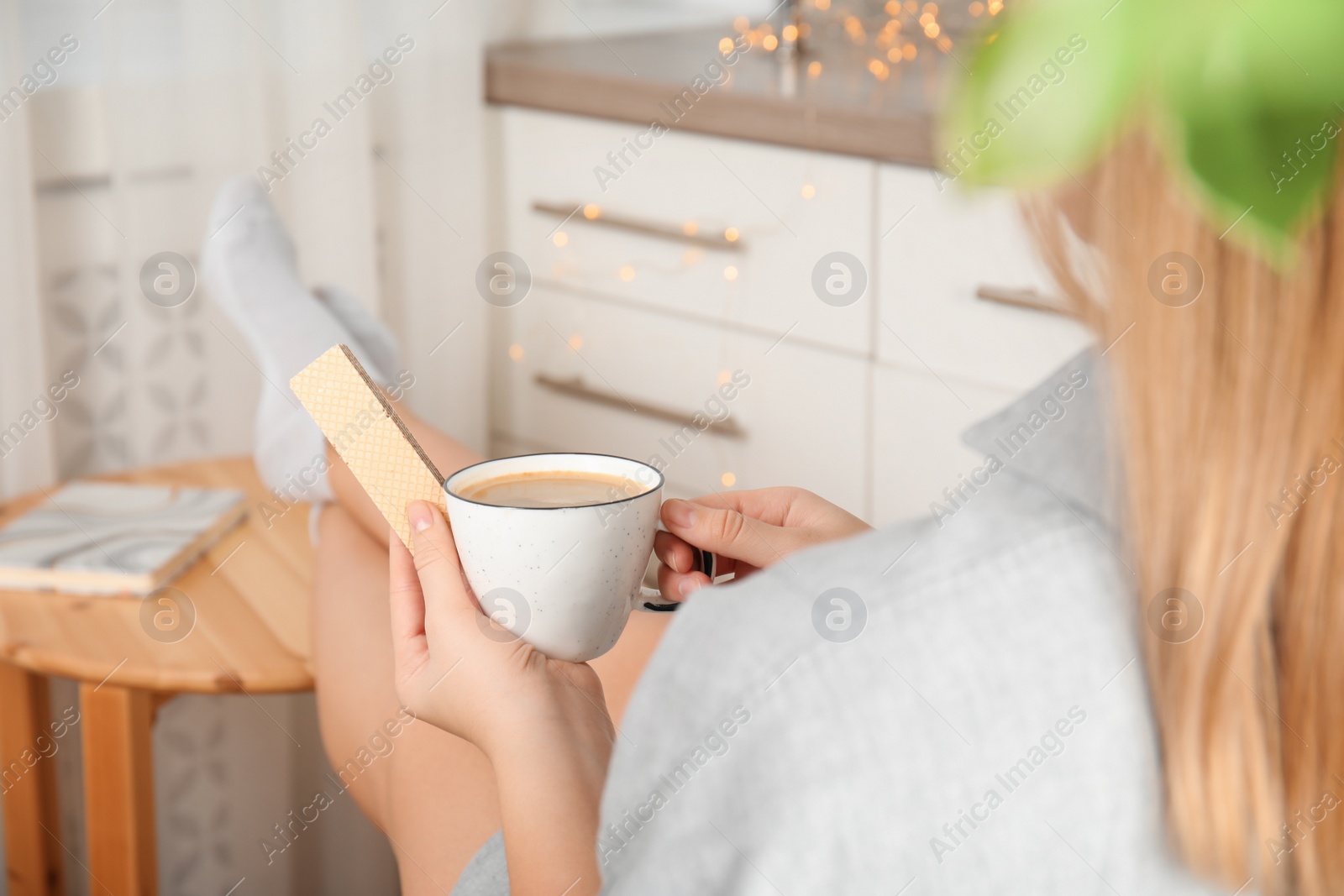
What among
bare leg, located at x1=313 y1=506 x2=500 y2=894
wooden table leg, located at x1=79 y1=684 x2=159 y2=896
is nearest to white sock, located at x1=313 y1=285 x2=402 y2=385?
bare leg, located at x1=313 y1=506 x2=500 y2=894

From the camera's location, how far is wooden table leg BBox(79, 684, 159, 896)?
2.98ft

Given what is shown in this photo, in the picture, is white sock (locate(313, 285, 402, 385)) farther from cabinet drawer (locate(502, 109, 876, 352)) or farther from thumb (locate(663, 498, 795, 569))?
thumb (locate(663, 498, 795, 569))

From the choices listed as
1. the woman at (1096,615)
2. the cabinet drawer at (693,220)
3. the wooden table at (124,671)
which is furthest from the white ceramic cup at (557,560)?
the cabinet drawer at (693,220)

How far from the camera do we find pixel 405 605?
611 millimetres

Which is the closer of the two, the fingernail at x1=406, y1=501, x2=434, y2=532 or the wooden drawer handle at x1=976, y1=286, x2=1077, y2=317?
the fingernail at x1=406, y1=501, x2=434, y2=532

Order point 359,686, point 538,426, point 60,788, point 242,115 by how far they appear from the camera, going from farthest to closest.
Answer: point 538,426 → point 242,115 → point 60,788 → point 359,686

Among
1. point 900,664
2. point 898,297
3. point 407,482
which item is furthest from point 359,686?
point 898,297

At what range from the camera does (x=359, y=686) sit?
80 centimetres

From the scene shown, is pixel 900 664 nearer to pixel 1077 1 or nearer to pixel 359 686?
pixel 1077 1

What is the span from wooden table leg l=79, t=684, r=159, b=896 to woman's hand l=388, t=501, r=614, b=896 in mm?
407

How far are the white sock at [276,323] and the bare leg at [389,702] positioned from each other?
10 centimetres

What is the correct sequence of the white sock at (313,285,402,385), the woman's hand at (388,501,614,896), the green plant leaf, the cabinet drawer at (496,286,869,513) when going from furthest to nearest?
the cabinet drawer at (496,286,869,513)
the white sock at (313,285,402,385)
the woman's hand at (388,501,614,896)
the green plant leaf

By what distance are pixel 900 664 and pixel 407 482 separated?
304 millimetres

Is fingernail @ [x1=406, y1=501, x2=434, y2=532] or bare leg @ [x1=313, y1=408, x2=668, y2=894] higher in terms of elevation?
fingernail @ [x1=406, y1=501, x2=434, y2=532]
